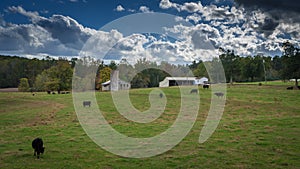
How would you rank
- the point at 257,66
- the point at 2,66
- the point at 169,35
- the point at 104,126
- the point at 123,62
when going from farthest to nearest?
the point at 123,62
the point at 2,66
the point at 257,66
the point at 169,35
the point at 104,126

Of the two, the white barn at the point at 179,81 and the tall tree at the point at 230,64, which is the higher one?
the tall tree at the point at 230,64

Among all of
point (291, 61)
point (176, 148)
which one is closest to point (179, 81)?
point (291, 61)

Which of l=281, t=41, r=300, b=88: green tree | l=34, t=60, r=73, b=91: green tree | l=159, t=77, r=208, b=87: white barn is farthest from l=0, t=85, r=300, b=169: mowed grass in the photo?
l=159, t=77, r=208, b=87: white barn

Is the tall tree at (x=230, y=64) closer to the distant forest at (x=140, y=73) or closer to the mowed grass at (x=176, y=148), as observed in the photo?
the distant forest at (x=140, y=73)

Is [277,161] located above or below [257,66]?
below

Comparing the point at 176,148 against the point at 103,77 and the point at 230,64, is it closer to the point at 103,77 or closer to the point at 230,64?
the point at 103,77

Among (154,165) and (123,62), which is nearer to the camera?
(154,165)

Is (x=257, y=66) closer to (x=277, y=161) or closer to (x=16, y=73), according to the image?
(x=277, y=161)

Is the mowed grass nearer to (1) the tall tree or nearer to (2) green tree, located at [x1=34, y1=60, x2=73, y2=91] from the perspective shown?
(2) green tree, located at [x1=34, y1=60, x2=73, y2=91]

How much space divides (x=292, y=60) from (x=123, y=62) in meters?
79.8

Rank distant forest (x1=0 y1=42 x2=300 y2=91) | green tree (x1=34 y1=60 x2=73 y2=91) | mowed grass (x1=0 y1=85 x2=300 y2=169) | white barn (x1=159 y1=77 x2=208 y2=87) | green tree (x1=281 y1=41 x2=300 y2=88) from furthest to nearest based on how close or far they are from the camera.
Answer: white barn (x1=159 y1=77 x2=208 y2=87)
green tree (x1=34 y1=60 x2=73 y2=91)
distant forest (x1=0 y1=42 x2=300 y2=91)
green tree (x1=281 y1=41 x2=300 y2=88)
mowed grass (x1=0 y1=85 x2=300 y2=169)

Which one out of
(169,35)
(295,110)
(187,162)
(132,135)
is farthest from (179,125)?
(295,110)

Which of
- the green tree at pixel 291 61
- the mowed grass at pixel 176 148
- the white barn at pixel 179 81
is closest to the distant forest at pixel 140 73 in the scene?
the green tree at pixel 291 61

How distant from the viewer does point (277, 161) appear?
10797 mm
